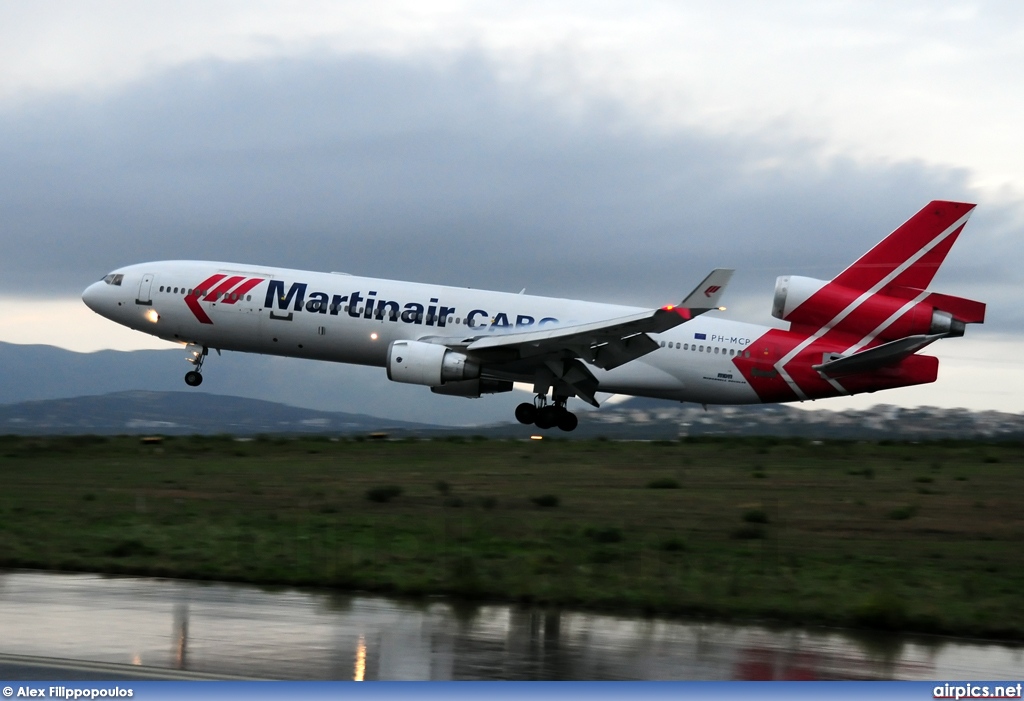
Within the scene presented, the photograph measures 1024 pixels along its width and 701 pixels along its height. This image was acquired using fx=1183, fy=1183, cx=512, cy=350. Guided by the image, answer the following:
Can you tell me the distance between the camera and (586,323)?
3591 cm

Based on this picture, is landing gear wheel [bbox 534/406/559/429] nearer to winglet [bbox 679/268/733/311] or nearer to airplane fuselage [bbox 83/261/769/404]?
airplane fuselage [bbox 83/261/769/404]

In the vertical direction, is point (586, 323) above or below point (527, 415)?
above

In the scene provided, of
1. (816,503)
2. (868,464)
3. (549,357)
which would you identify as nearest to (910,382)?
(868,464)

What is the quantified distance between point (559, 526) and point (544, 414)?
1688 cm

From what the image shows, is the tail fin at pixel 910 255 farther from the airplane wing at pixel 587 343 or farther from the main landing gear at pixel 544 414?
the main landing gear at pixel 544 414

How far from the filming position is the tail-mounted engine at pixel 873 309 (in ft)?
123

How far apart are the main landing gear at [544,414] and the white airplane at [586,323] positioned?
1.7 inches

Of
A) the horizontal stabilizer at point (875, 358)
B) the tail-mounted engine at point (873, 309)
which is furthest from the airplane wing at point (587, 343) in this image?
the horizontal stabilizer at point (875, 358)

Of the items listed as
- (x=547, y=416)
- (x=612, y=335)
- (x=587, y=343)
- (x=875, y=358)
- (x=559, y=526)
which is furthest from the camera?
(x=547, y=416)

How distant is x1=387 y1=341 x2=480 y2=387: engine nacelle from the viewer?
115 ft

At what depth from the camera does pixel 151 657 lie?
35.8 feet

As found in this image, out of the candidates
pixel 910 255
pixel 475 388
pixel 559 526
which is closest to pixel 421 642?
pixel 559 526

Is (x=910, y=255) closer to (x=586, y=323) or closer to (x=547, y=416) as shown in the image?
(x=586, y=323)

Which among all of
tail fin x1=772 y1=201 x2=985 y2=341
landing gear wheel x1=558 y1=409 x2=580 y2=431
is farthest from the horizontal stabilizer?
landing gear wheel x1=558 y1=409 x2=580 y2=431
